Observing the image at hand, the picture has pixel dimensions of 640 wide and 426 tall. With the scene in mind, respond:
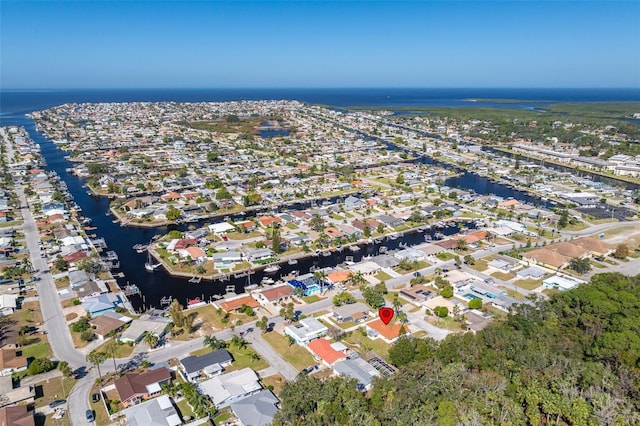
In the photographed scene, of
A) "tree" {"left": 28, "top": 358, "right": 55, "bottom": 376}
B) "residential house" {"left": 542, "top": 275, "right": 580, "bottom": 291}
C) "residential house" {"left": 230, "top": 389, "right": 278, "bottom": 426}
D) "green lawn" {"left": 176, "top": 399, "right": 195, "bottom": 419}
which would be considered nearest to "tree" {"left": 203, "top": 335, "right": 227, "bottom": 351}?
"green lawn" {"left": 176, "top": 399, "right": 195, "bottom": 419}

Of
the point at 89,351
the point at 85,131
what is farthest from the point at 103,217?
the point at 85,131

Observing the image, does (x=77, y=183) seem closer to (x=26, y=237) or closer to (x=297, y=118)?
(x=26, y=237)

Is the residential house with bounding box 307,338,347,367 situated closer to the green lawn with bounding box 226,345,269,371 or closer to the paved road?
the green lawn with bounding box 226,345,269,371

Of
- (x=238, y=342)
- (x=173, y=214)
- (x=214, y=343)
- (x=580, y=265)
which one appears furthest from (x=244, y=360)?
(x=580, y=265)

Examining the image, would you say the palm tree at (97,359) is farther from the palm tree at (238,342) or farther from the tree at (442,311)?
the tree at (442,311)

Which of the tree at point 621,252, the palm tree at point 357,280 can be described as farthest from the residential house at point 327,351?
the tree at point 621,252
